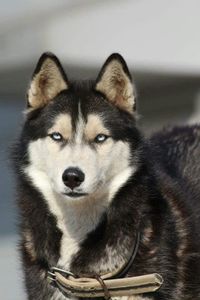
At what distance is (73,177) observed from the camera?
4289 millimetres

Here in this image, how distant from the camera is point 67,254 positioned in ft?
15.1

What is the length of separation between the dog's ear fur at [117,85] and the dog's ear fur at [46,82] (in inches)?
8.1

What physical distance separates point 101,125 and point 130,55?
7.49 m

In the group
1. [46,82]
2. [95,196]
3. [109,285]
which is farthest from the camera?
[46,82]

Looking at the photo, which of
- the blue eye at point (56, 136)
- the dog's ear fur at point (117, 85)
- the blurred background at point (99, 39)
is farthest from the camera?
the blurred background at point (99, 39)

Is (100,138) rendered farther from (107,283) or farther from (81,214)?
(107,283)

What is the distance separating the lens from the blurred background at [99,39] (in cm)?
1159

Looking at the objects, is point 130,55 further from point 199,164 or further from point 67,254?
point 67,254

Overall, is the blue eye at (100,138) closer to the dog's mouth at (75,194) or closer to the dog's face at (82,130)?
the dog's face at (82,130)

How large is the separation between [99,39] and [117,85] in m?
7.45

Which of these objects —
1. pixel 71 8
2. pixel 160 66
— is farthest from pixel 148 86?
pixel 71 8

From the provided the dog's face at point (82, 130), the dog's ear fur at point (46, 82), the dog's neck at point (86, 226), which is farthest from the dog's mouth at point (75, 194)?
the dog's ear fur at point (46, 82)

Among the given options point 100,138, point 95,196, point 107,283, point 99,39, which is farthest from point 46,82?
point 99,39

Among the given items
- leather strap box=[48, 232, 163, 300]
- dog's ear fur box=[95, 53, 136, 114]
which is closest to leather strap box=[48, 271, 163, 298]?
leather strap box=[48, 232, 163, 300]
